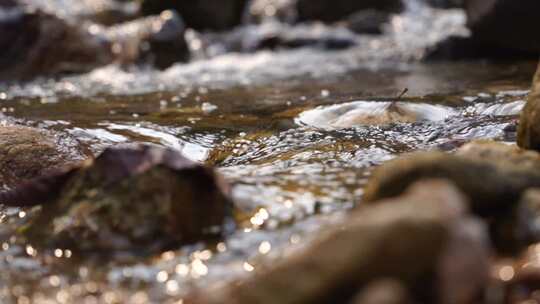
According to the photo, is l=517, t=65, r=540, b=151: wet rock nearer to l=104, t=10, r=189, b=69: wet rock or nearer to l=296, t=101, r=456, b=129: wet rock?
l=296, t=101, r=456, b=129: wet rock

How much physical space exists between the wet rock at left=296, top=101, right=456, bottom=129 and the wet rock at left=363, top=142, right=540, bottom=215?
2313 millimetres

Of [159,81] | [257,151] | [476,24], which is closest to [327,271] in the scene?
[257,151]

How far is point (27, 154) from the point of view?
4.27 meters

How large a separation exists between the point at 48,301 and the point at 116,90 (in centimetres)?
611

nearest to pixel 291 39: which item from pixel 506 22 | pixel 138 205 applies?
pixel 506 22

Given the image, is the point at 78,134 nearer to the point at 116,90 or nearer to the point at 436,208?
the point at 116,90

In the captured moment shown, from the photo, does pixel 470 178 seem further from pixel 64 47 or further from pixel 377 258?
pixel 64 47

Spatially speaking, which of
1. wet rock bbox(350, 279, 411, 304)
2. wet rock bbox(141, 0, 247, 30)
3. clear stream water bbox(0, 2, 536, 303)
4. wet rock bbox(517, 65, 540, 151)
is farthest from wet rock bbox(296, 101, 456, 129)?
wet rock bbox(141, 0, 247, 30)

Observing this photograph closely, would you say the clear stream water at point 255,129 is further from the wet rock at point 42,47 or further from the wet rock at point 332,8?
the wet rock at point 332,8

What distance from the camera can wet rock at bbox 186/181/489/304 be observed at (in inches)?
75.9

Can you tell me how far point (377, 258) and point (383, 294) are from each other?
0.17 meters

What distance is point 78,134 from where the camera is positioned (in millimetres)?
5305

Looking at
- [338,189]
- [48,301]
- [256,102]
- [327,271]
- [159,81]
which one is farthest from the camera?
[159,81]

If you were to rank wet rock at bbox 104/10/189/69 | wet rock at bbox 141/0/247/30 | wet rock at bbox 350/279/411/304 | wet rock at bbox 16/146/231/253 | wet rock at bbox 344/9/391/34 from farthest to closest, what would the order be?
wet rock at bbox 141/0/247/30, wet rock at bbox 344/9/391/34, wet rock at bbox 104/10/189/69, wet rock at bbox 16/146/231/253, wet rock at bbox 350/279/411/304
